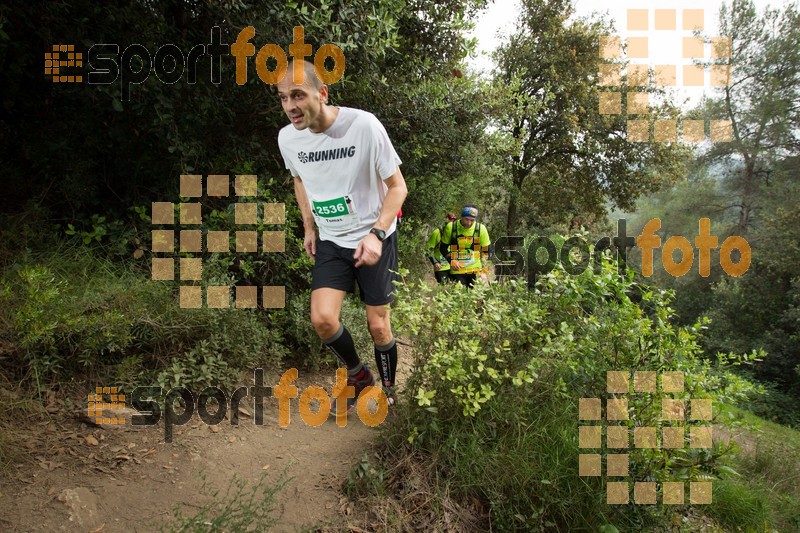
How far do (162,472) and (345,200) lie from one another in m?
2.06

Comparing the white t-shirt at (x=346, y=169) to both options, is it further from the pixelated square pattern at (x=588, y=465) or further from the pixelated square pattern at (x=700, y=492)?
the pixelated square pattern at (x=700, y=492)

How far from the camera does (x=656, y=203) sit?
133 feet

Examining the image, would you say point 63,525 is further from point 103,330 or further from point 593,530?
point 593,530

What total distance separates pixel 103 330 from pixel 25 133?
8.59 feet

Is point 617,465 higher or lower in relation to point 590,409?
lower

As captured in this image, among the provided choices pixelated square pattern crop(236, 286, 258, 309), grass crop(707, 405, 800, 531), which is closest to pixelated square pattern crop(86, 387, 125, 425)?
pixelated square pattern crop(236, 286, 258, 309)

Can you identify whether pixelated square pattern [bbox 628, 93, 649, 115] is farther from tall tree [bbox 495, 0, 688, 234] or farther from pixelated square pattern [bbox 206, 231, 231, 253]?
pixelated square pattern [bbox 206, 231, 231, 253]

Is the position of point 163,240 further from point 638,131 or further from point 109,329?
point 638,131

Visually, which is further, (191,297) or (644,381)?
(191,297)

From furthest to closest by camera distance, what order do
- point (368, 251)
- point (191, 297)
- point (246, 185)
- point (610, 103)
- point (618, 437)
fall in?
1. point (610, 103)
2. point (246, 185)
3. point (191, 297)
4. point (368, 251)
5. point (618, 437)

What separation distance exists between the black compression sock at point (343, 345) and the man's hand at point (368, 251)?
0.61 m

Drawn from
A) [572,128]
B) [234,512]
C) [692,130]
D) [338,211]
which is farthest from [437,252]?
[692,130]

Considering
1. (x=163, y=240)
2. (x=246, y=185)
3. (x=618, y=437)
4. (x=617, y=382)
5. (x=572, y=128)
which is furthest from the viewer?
(x=572, y=128)

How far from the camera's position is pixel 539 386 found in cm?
322
